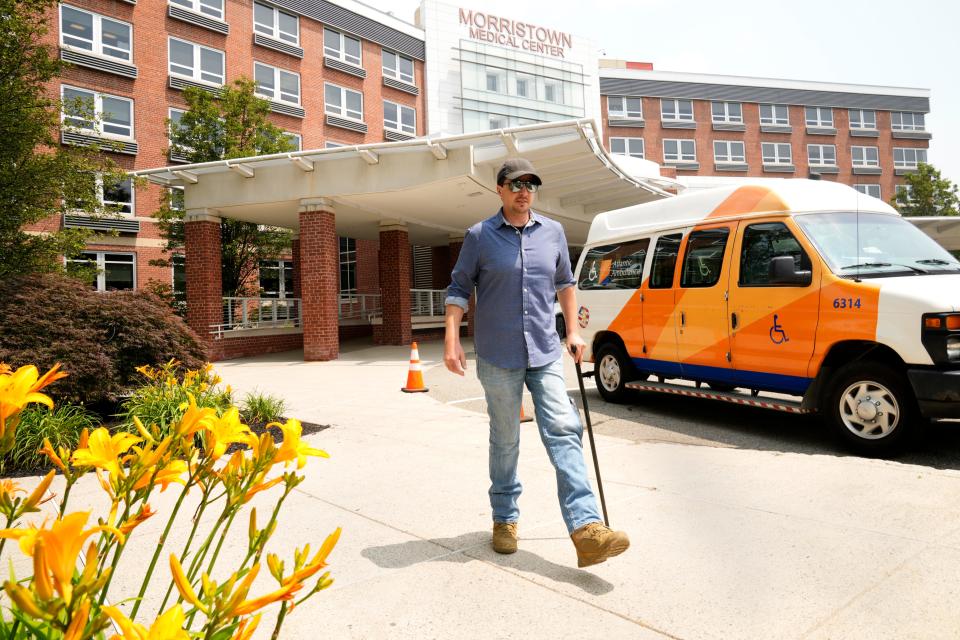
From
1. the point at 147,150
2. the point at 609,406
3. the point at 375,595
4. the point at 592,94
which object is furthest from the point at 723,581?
the point at 592,94

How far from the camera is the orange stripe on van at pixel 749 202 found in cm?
621

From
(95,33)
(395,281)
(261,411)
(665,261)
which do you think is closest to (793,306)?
(665,261)

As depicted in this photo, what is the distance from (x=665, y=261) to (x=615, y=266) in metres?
0.97

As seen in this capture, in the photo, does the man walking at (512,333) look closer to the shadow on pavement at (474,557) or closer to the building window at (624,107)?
the shadow on pavement at (474,557)

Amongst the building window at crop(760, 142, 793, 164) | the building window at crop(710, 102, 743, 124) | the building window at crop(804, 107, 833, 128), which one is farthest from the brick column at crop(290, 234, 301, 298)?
the building window at crop(804, 107, 833, 128)

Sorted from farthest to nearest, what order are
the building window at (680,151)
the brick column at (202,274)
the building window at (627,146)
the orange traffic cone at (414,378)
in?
the building window at (680,151), the building window at (627,146), the brick column at (202,274), the orange traffic cone at (414,378)

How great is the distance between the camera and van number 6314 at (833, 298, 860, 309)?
5.27m

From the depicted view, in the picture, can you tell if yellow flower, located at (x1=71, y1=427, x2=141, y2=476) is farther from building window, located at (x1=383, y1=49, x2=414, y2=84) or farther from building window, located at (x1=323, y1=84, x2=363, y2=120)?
building window, located at (x1=383, y1=49, x2=414, y2=84)

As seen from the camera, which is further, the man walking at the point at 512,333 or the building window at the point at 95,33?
the building window at the point at 95,33

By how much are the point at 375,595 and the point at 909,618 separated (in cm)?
216

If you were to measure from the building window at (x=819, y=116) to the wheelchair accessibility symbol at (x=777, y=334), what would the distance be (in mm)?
52093

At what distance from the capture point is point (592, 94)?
148ft

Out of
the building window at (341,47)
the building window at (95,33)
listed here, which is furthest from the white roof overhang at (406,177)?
the building window at (341,47)

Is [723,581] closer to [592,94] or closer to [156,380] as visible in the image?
[156,380]
